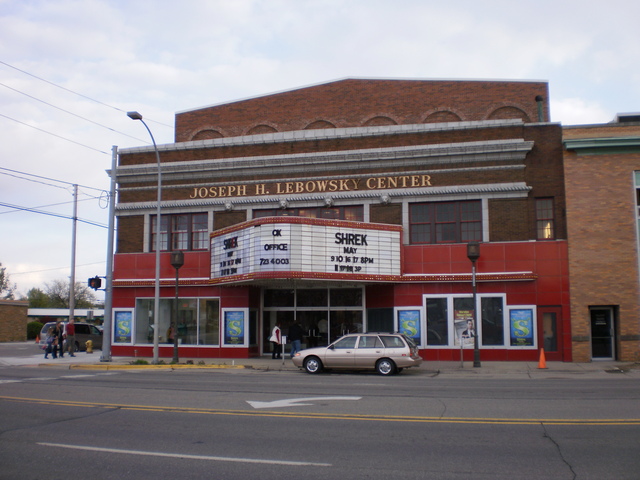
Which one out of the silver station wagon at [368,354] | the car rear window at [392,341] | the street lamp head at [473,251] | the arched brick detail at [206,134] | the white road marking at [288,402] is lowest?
the white road marking at [288,402]

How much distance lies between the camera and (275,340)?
25938 millimetres

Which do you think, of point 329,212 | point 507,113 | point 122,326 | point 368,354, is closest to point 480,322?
point 368,354

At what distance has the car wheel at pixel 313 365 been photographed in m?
21.1

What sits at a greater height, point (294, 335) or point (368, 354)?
point (294, 335)

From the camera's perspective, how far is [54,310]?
256 feet

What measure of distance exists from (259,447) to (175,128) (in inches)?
1276

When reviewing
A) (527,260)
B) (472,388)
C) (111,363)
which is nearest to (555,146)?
(527,260)

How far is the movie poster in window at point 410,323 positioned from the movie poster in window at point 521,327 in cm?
369

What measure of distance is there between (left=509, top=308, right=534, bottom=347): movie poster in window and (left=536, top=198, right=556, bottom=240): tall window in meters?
3.17

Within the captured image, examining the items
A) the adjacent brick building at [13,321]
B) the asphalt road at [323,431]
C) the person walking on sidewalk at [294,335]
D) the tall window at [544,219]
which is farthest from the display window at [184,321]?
the adjacent brick building at [13,321]

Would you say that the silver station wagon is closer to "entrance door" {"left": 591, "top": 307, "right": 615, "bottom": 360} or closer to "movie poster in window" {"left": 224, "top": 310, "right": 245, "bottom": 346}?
"movie poster in window" {"left": 224, "top": 310, "right": 245, "bottom": 346}

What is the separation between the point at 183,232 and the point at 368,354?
1234 cm

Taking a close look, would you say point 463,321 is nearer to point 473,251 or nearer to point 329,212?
point 473,251

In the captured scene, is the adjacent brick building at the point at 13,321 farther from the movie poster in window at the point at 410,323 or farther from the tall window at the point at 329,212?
the movie poster in window at the point at 410,323
